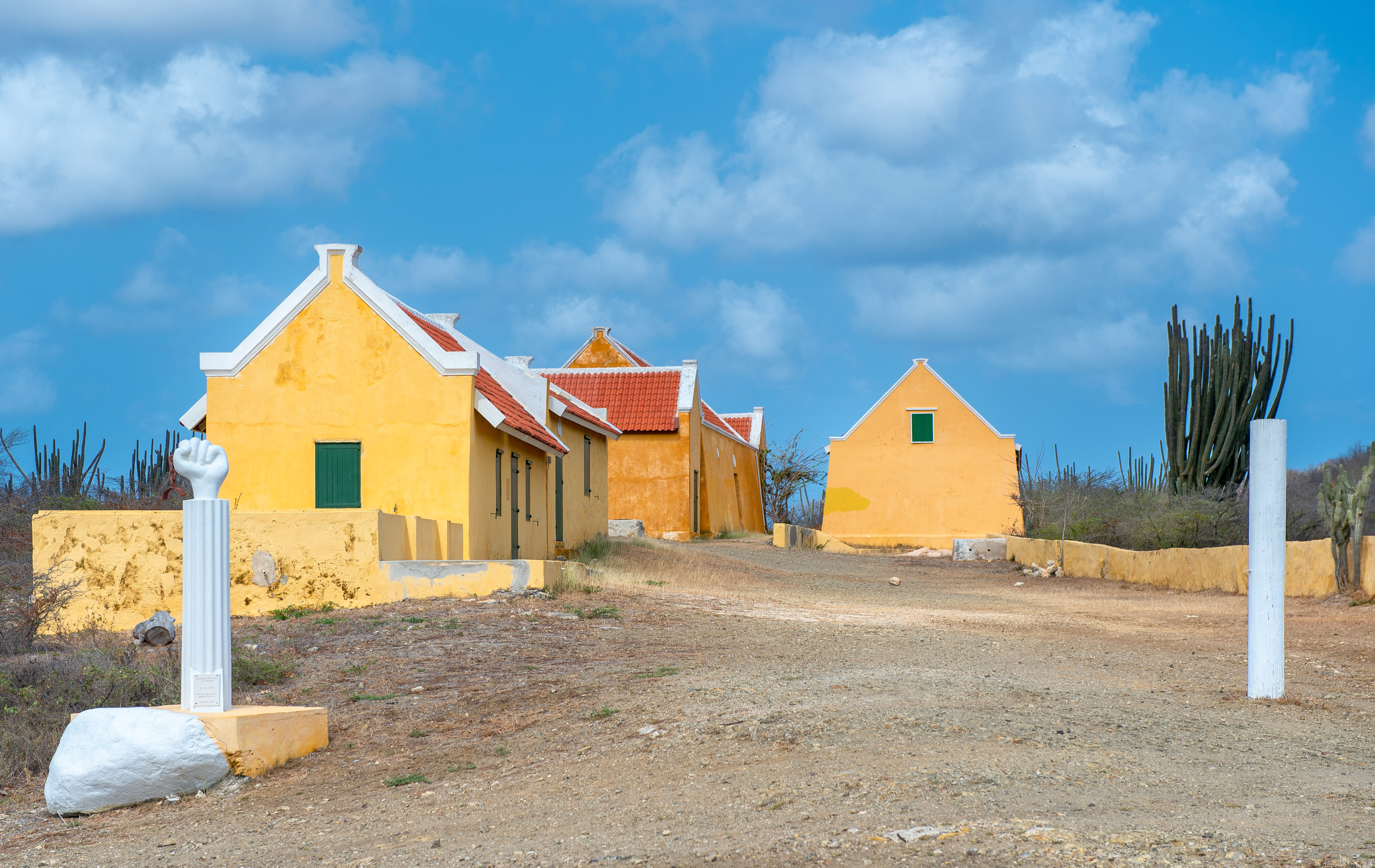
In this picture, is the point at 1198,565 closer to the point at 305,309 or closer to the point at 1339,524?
the point at 1339,524

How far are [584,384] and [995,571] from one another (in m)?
14.6

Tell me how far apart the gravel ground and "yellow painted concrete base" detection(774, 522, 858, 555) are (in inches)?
753

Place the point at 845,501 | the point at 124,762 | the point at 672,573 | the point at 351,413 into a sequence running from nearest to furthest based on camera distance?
the point at 124,762, the point at 351,413, the point at 672,573, the point at 845,501

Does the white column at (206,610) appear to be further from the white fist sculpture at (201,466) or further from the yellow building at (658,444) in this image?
the yellow building at (658,444)

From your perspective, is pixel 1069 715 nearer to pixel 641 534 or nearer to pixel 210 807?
A: pixel 210 807

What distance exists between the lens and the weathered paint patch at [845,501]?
38.8m

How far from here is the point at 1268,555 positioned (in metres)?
8.76

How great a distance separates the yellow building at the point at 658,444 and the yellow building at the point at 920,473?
4.23 metres

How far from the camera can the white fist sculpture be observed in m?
8.48

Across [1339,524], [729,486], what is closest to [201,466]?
[1339,524]

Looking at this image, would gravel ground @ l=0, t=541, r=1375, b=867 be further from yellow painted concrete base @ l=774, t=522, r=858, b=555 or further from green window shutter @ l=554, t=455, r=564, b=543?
yellow painted concrete base @ l=774, t=522, r=858, b=555

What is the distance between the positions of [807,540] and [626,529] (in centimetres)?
581

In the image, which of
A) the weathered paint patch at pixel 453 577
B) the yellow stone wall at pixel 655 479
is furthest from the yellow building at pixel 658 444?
the weathered paint patch at pixel 453 577

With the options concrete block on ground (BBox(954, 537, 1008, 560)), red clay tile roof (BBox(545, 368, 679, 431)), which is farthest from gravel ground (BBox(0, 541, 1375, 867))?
red clay tile roof (BBox(545, 368, 679, 431))
